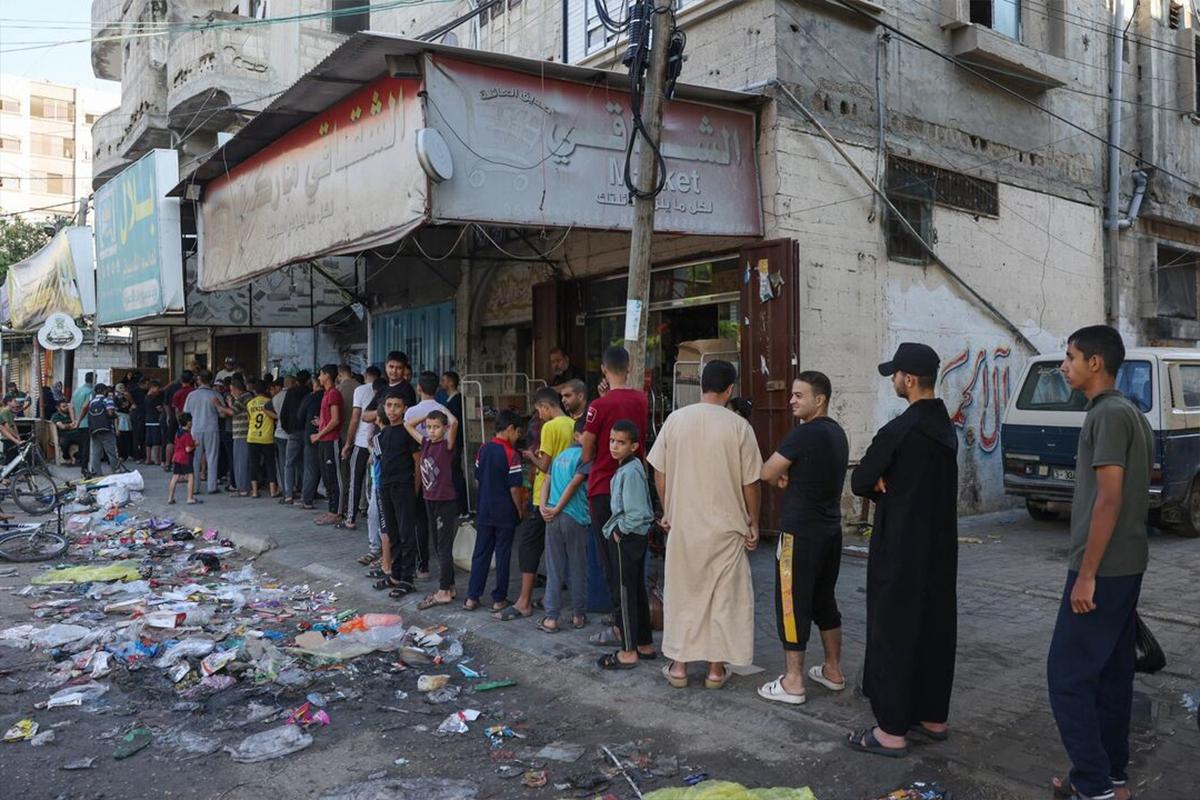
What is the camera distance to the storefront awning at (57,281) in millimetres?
14445

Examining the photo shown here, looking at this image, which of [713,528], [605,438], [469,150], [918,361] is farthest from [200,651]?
[918,361]

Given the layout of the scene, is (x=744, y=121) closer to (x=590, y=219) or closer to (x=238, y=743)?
(x=590, y=219)

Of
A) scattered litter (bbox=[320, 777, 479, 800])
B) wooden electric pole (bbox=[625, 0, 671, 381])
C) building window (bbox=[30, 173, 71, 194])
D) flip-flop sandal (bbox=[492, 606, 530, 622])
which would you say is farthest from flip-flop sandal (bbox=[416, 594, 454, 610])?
building window (bbox=[30, 173, 71, 194])

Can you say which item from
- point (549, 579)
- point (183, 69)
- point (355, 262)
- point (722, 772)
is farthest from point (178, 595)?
point (183, 69)

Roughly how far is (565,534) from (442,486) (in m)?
1.17

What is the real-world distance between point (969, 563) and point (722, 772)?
209 inches

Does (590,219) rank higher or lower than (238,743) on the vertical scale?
higher

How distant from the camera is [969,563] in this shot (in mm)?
8398

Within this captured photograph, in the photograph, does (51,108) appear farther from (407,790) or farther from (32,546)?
(407,790)

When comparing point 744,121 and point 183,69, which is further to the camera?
point 183,69

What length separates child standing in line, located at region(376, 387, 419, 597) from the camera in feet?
23.3

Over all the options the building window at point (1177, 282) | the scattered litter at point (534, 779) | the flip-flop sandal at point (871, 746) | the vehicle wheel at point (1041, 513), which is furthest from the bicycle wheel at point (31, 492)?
the building window at point (1177, 282)

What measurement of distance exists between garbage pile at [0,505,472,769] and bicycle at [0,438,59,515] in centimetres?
349

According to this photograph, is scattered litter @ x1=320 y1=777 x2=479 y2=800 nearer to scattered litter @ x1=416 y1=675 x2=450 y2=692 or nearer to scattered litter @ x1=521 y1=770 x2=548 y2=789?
scattered litter @ x1=521 y1=770 x2=548 y2=789
